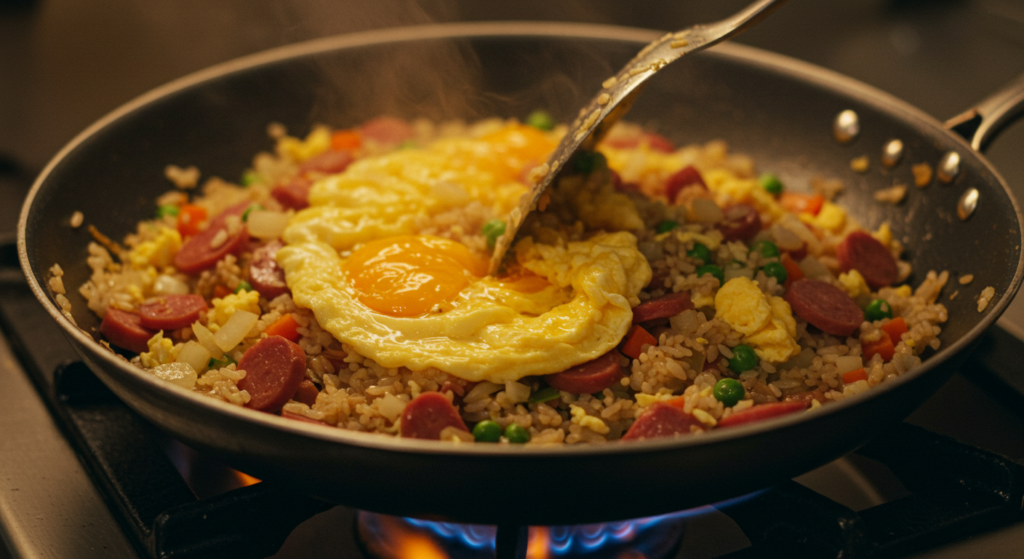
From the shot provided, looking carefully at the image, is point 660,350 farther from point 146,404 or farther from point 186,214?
point 186,214

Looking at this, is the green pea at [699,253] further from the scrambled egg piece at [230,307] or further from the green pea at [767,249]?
the scrambled egg piece at [230,307]

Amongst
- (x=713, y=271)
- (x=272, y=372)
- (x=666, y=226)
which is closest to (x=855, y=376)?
(x=713, y=271)

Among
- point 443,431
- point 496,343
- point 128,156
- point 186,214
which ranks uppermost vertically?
point 128,156

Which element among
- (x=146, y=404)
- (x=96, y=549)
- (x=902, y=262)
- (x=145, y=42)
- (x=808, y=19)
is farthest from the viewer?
(x=808, y=19)

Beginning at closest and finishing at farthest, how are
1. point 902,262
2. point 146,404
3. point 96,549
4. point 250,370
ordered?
1. point 146,404
2. point 96,549
3. point 250,370
4. point 902,262

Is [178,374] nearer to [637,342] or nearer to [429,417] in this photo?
[429,417]

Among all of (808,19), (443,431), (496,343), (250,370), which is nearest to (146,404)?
(250,370)

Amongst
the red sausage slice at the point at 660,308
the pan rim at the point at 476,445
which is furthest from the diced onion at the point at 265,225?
the red sausage slice at the point at 660,308
